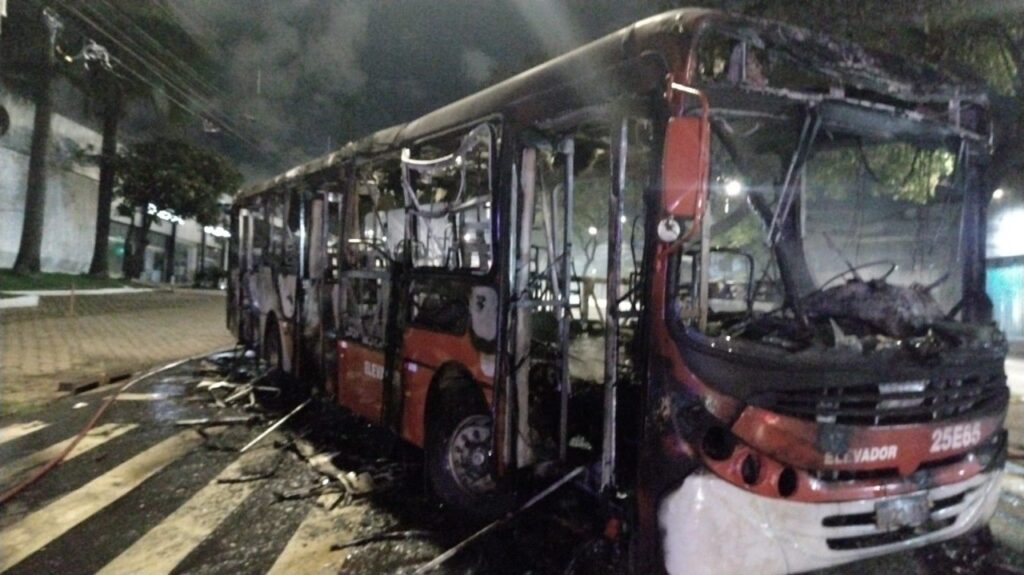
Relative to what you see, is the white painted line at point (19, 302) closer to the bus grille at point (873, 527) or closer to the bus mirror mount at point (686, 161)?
the bus mirror mount at point (686, 161)

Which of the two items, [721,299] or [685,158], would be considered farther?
[721,299]

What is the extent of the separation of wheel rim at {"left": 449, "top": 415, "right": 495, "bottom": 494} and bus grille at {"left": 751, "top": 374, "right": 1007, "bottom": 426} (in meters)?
2.32

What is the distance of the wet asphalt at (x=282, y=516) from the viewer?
444 cm

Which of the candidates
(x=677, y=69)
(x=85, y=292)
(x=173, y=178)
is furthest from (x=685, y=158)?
(x=173, y=178)

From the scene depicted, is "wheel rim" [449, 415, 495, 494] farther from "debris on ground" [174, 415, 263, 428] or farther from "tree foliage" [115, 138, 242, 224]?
"tree foliage" [115, 138, 242, 224]

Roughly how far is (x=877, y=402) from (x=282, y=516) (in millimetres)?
4091

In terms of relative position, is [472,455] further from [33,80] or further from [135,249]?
[135,249]

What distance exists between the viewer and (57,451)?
6867 mm

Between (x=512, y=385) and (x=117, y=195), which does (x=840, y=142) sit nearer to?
(x=512, y=385)

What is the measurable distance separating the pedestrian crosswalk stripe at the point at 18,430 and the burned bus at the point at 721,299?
440 cm

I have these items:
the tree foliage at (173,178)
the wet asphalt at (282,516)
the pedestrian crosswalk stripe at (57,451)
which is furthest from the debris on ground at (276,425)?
the tree foliage at (173,178)

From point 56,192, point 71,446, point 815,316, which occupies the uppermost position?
point 56,192

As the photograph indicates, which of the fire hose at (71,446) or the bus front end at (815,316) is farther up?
the bus front end at (815,316)

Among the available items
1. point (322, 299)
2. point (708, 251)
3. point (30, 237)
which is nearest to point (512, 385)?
point (708, 251)
